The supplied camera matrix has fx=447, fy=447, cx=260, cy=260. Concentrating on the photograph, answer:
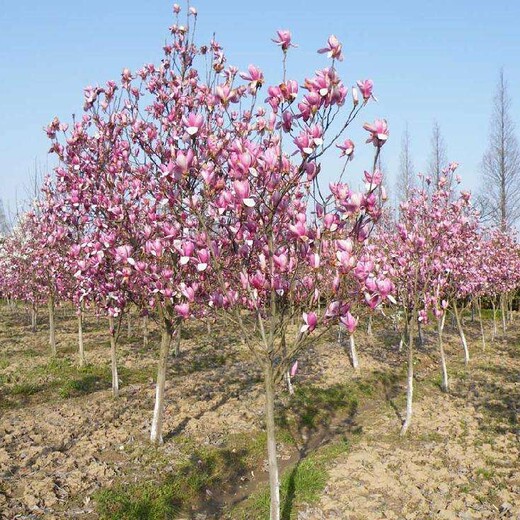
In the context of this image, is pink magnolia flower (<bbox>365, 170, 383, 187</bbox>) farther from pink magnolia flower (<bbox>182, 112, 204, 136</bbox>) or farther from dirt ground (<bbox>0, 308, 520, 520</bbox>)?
dirt ground (<bbox>0, 308, 520, 520</bbox>)

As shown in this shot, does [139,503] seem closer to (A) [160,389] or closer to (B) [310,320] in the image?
(A) [160,389]

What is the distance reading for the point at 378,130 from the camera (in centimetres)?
373

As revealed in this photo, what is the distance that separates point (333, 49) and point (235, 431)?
7872 millimetres

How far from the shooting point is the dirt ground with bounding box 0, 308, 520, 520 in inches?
260

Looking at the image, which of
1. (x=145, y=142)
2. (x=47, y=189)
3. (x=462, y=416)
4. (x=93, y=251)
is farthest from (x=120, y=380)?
(x=462, y=416)

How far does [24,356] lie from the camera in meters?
15.1

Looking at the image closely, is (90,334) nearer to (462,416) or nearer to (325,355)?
(325,355)

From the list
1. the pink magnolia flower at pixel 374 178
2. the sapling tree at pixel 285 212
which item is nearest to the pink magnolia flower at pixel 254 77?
the sapling tree at pixel 285 212

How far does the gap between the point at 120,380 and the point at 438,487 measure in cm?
884

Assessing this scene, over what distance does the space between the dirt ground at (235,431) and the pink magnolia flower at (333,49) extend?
5.79m

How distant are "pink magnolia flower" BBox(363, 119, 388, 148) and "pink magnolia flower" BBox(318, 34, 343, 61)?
64 centimetres

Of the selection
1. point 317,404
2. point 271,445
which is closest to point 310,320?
point 271,445

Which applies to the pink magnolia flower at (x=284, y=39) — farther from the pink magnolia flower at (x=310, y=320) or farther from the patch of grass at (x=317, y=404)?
the patch of grass at (x=317, y=404)

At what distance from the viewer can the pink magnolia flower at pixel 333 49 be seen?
3736 mm
